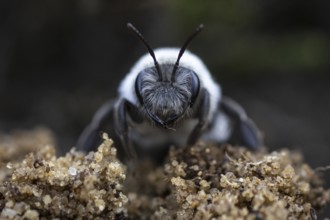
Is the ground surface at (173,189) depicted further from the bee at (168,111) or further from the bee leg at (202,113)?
the bee at (168,111)

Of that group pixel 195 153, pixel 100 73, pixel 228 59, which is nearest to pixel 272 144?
pixel 228 59

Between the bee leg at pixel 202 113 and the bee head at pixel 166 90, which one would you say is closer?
the bee head at pixel 166 90

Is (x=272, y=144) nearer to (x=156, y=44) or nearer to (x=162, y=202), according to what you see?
(x=156, y=44)

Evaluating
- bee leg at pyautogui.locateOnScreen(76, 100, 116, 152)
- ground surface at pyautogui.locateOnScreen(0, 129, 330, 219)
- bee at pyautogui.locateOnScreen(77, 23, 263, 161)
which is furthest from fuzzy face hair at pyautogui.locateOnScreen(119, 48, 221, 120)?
ground surface at pyautogui.locateOnScreen(0, 129, 330, 219)

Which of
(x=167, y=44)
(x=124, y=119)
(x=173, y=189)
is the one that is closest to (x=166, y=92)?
(x=124, y=119)

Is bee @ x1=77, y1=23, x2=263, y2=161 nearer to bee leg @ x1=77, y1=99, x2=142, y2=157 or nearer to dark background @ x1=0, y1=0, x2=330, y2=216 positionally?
bee leg @ x1=77, y1=99, x2=142, y2=157

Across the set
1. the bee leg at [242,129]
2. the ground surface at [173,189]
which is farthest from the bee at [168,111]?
the ground surface at [173,189]
